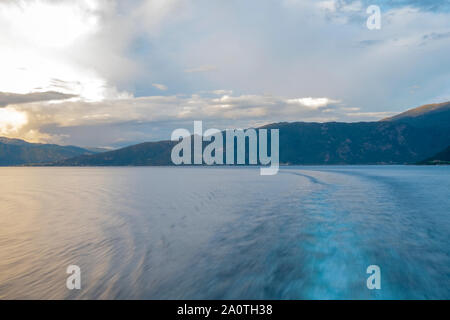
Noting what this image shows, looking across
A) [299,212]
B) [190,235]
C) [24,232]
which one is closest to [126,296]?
[190,235]

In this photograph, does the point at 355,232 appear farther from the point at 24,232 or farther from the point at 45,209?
the point at 45,209

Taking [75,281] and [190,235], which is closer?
[75,281]

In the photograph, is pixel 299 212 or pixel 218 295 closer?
pixel 218 295
